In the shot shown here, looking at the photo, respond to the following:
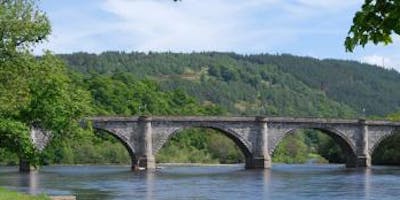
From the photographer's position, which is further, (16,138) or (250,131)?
(250,131)

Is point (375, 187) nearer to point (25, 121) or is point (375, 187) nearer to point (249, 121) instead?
point (25, 121)

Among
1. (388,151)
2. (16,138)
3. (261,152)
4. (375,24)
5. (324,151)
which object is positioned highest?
(375,24)

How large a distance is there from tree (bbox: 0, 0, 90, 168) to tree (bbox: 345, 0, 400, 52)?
91.9 feet

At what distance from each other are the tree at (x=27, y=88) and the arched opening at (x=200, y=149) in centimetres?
8572

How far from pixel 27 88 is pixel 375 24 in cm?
2938

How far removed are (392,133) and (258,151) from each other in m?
23.2

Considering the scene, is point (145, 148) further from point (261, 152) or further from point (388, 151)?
point (388, 151)

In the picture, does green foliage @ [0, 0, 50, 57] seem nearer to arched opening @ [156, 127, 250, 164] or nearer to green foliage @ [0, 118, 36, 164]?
green foliage @ [0, 118, 36, 164]

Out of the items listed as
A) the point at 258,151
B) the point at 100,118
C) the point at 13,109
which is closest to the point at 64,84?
the point at 13,109

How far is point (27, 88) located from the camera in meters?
34.7

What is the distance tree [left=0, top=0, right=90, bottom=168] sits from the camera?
34312mm

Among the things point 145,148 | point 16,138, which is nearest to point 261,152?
point 145,148

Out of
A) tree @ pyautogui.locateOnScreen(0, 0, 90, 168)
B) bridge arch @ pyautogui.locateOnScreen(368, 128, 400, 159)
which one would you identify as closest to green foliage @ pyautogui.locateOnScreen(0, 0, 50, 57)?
tree @ pyautogui.locateOnScreen(0, 0, 90, 168)

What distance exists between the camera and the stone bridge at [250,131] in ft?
313
